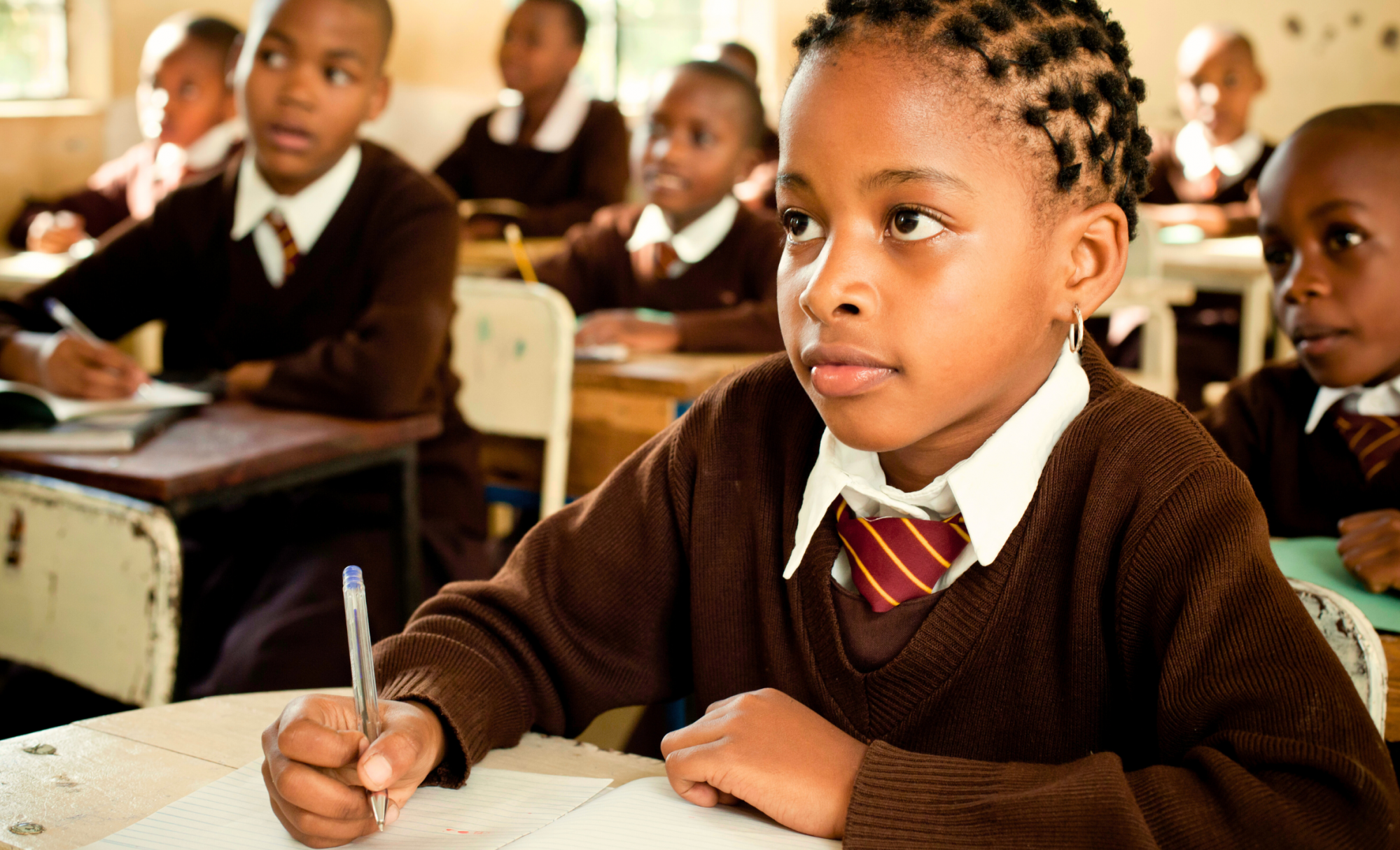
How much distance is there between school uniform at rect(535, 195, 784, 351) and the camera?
9.45 ft

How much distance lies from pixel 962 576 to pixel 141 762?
1.83 ft

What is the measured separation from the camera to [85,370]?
1.72 m

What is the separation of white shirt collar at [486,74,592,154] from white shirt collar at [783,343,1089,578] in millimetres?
4583

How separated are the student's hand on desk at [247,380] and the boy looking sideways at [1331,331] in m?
1.37

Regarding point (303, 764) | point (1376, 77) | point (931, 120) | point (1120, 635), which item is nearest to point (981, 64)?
point (931, 120)

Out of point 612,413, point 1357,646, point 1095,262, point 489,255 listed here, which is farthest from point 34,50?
point 1357,646

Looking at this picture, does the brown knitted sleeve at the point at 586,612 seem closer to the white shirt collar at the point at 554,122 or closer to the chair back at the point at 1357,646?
the chair back at the point at 1357,646

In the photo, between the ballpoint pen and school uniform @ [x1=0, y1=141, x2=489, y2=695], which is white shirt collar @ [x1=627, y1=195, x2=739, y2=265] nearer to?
school uniform @ [x1=0, y1=141, x2=489, y2=695]

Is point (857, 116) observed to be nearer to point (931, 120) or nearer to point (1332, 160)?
point (931, 120)

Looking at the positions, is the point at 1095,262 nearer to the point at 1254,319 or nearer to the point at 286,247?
the point at 286,247

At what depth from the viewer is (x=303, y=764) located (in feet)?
2.30

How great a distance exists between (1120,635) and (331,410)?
135 centimetres

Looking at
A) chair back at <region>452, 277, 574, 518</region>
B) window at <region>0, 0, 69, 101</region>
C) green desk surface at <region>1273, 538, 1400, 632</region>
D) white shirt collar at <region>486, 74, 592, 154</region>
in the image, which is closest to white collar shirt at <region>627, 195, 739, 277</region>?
chair back at <region>452, 277, 574, 518</region>

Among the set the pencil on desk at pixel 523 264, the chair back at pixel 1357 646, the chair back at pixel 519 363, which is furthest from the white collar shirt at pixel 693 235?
the chair back at pixel 1357 646
